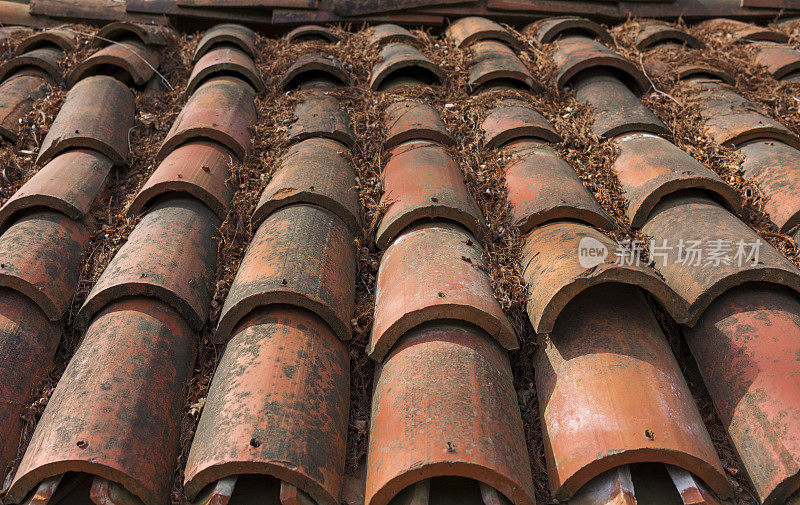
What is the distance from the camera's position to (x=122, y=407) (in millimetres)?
2246

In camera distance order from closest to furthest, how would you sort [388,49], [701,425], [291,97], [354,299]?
1. [701,425]
2. [354,299]
3. [291,97]
4. [388,49]

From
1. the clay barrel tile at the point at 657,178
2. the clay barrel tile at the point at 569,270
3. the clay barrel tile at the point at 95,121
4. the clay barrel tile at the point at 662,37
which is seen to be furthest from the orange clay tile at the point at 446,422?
the clay barrel tile at the point at 662,37

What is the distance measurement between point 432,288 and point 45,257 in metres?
1.94

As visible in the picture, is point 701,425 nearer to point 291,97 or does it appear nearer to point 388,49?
point 291,97

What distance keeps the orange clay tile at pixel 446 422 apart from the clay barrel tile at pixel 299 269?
0.38 metres

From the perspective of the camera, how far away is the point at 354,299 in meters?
2.85

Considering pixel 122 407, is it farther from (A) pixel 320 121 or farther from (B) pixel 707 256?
(B) pixel 707 256

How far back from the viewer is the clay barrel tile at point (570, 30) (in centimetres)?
520

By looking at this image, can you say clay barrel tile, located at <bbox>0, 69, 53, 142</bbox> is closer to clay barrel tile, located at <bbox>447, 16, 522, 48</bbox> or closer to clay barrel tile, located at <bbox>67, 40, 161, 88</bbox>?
clay barrel tile, located at <bbox>67, 40, 161, 88</bbox>

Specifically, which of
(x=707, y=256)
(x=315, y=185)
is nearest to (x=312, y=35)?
(x=315, y=185)

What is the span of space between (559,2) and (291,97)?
10.1ft

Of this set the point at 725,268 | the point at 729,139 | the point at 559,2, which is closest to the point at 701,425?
the point at 725,268

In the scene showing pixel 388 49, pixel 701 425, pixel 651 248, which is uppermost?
pixel 388 49

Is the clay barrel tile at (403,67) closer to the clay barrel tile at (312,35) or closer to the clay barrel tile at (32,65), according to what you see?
the clay barrel tile at (312,35)
